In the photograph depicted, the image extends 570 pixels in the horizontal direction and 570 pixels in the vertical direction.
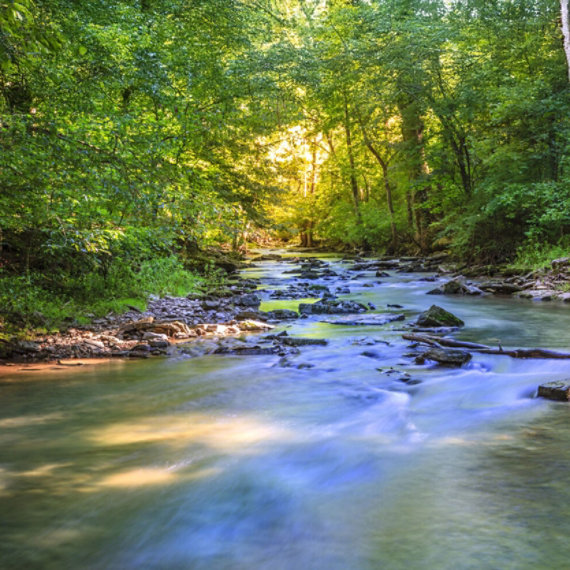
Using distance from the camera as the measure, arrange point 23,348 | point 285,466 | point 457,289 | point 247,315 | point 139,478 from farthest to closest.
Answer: point 457,289, point 247,315, point 23,348, point 285,466, point 139,478

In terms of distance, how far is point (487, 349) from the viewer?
791 cm

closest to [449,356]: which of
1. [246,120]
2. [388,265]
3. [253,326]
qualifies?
[253,326]

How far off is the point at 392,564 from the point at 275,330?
748 centimetres

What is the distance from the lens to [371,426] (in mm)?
5414

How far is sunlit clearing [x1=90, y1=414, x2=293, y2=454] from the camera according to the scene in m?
4.87

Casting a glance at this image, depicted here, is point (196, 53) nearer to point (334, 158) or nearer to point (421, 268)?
point (421, 268)

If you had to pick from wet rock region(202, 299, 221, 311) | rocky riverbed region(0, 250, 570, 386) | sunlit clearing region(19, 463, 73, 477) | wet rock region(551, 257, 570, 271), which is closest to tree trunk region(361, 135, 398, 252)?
rocky riverbed region(0, 250, 570, 386)

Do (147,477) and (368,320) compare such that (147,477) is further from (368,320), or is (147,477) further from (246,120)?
(246,120)

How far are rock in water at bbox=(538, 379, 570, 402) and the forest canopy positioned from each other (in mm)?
4369

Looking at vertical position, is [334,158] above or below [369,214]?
above

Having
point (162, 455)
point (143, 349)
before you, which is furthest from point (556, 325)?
point (162, 455)

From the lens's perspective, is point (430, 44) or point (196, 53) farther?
point (430, 44)

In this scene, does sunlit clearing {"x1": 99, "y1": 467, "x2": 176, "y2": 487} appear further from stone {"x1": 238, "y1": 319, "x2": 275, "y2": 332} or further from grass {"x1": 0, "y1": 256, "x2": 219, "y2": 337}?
stone {"x1": 238, "y1": 319, "x2": 275, "y2": 332}

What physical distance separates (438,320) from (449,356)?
3163mm
